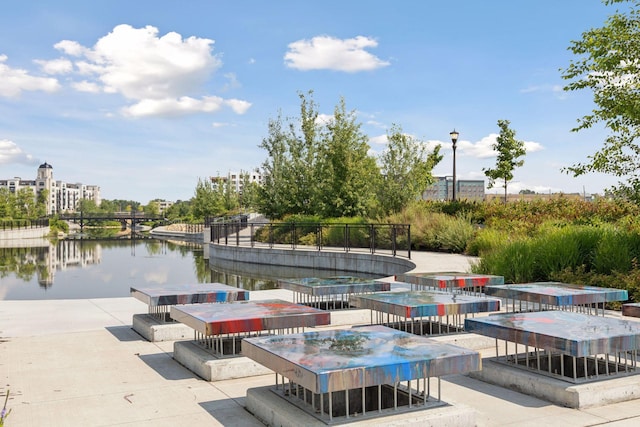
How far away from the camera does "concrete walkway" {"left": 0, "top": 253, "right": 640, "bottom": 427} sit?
4891mm

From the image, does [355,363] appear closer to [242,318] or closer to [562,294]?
[242,318]

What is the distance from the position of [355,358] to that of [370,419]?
1.55 ft

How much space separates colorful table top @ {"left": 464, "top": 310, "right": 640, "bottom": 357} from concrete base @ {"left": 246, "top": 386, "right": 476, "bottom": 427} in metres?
1.06

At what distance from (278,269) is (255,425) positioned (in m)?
22.0

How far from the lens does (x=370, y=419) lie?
4.34 metres

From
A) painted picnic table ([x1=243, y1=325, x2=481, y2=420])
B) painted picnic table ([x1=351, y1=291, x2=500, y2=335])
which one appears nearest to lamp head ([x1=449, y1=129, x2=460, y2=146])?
painted picnic table ([x1=351, y1=291, x2=500, y2=335])

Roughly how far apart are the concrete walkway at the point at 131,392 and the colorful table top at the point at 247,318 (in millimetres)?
613

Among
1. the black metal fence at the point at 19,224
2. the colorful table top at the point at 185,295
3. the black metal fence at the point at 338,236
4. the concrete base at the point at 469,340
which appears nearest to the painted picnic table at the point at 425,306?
the concrete base at the point at 469,340

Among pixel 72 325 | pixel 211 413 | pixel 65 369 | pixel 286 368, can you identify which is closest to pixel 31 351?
→ pixel 65 369

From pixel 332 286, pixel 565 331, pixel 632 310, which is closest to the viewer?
pixel 565 331

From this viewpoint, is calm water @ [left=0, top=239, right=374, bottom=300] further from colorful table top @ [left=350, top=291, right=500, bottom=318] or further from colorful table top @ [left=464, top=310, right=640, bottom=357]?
colorful table top @ [left=464, top=310, right=640, bottom=357]

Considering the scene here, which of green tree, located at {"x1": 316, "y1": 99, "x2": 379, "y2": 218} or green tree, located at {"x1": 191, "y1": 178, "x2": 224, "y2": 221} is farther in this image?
green tree, located at {"x1": 191, "y1": 178, "x2": 224, "y2": 221}

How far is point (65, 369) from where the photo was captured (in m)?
6.64

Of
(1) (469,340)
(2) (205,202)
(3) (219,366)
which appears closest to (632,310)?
(1) (469,340)
